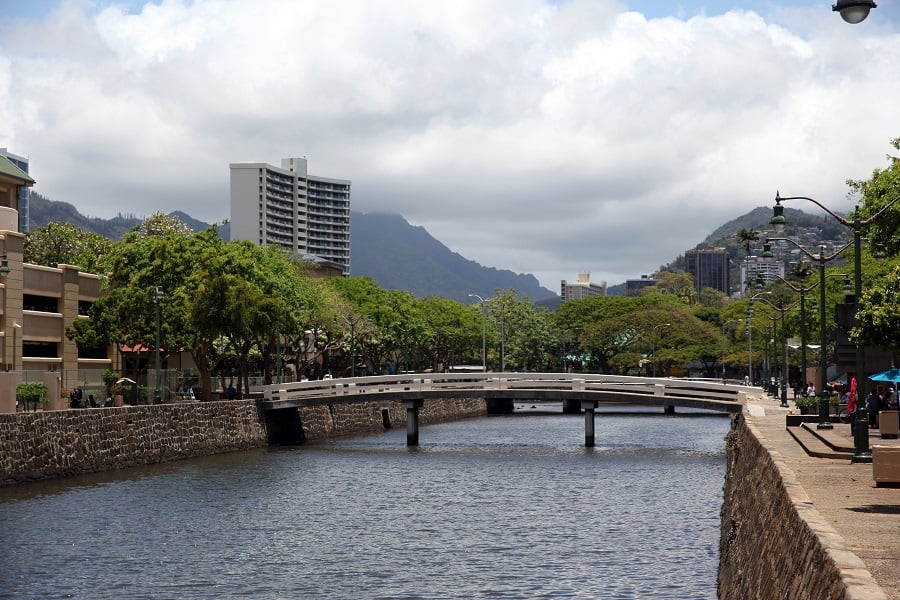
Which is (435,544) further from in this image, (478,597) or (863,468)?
(863,468)

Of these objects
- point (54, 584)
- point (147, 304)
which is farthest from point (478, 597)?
point (147, 304)

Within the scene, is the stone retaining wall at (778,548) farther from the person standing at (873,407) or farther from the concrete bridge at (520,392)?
the concrete bridge at (520,392)

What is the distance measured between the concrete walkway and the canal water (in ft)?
11.2

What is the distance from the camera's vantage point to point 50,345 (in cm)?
7212

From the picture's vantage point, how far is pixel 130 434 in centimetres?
5375

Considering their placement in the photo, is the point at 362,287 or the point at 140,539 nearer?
the point at 140,539

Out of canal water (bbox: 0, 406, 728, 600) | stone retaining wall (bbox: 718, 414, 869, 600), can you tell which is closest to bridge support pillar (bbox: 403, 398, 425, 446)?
canal water (bbox: 0, 406, 728, 600)

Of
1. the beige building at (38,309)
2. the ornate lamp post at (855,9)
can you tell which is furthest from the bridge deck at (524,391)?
the ornate lamp post at (855,9)

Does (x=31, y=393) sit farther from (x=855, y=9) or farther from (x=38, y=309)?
(x=855, y=9)

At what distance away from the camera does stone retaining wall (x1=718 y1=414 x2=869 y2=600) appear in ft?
34.9

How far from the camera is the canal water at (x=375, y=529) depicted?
2595 centimetres

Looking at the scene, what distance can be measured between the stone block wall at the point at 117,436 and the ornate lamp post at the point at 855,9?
34.7 metres

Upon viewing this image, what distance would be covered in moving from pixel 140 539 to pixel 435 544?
26.6ft

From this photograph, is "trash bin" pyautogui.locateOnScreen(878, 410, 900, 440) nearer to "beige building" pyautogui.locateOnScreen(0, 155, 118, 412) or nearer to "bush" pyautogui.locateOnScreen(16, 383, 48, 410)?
"bush" pyautogui.locateOnScreen(16, 383, 48, 410)
